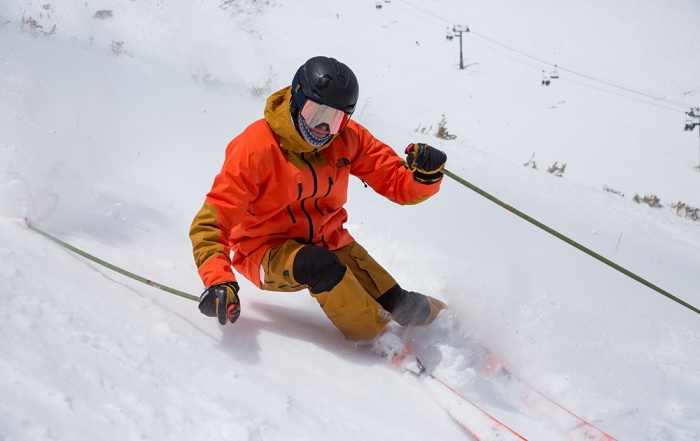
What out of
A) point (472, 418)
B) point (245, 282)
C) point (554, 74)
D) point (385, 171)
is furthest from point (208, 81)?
point (554, 74)

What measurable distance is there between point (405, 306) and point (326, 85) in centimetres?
129

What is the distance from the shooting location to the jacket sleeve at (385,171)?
3.09 metres

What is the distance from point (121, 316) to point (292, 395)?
743 millimetres

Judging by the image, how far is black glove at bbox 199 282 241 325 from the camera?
2270 mm

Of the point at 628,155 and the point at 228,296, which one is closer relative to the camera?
the point at 228,296

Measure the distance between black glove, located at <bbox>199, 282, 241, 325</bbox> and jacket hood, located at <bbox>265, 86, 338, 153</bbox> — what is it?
2.63ft

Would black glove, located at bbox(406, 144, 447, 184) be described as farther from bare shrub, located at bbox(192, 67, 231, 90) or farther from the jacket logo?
bare shrub, located at bbox(192, 67, 231, 90)

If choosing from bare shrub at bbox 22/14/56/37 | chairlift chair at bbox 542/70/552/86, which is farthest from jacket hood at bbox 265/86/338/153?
chairlift chair at bbox 542/70/552/86

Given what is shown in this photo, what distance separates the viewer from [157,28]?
10570 millimetres

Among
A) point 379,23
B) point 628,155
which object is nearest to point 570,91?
point 628,155

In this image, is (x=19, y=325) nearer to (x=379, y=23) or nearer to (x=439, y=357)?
(x=439, y=357)

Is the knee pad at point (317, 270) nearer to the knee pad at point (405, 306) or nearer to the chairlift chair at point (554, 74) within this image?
the knee pad at point (405, 306)

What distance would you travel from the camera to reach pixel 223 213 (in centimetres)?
254

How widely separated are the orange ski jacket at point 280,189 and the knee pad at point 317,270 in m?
0.27
